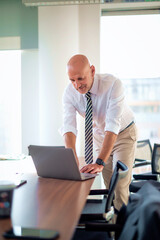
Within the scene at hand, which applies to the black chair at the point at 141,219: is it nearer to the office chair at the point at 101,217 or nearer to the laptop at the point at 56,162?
the office chair at the point at 101,217

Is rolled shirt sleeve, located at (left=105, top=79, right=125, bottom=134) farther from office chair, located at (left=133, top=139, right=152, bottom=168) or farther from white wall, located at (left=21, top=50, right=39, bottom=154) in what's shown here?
white wall, located at (left=21, top=50, right=39, bottom=154)

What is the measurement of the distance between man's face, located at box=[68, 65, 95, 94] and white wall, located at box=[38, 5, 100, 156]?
203cm

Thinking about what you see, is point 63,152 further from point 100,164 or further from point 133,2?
point 133,2

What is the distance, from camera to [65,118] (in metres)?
2.93

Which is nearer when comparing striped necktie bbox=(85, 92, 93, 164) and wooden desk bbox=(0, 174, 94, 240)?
wooden desk bbox=(0, 174, 94, 240)

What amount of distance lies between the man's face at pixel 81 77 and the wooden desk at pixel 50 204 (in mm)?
844

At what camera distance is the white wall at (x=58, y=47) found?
471 centimetres

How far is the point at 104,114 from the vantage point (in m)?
2.99

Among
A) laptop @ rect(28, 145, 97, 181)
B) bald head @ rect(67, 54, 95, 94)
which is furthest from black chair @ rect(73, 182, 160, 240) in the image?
bald head @ rect(67, 54, 95, 94)

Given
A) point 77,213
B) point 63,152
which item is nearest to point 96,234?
point 63,152

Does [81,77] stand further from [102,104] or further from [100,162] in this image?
[100,162]

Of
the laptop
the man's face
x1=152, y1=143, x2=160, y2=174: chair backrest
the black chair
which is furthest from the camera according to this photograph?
x1=152, y1=143, x2=160, y2=174: chair backrest

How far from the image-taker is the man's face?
258cm

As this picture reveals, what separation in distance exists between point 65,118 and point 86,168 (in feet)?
2.23
